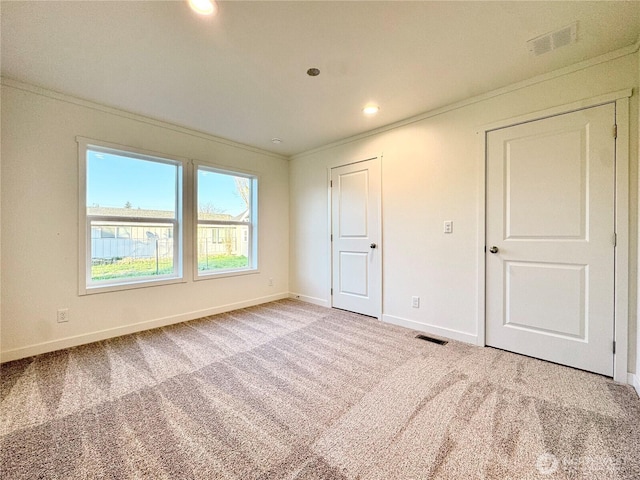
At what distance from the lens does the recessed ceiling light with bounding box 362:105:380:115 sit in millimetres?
2840

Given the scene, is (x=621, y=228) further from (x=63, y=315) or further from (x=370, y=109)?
(x=63, y=315)

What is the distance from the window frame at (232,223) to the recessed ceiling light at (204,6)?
7.00 feet

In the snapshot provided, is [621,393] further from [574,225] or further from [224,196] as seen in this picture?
[224,196]

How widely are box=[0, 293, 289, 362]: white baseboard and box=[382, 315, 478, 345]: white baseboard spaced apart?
2.15m

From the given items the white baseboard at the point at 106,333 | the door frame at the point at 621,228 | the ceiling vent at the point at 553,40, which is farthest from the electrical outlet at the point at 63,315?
the door frame at the point at 621,228

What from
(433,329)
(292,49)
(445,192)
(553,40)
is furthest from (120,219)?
(553,40)

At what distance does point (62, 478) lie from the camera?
4.00 feet

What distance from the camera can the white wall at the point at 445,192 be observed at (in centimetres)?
210

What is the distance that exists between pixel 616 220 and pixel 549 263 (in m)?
0.51

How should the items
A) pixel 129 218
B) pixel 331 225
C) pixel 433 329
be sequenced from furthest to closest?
pixel 331 225
pixel 129 218
pixel 433 329

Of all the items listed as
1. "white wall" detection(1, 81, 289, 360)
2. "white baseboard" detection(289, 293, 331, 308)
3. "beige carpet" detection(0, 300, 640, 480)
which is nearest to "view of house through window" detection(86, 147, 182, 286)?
"white wall" detection(1, 81, 289, 360)

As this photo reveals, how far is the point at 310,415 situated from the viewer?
164 cm

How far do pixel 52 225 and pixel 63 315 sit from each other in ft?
2.86

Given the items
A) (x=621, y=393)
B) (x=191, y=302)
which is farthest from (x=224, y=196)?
(x=621, y=393)
